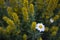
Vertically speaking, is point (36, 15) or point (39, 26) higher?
point (36, 15)

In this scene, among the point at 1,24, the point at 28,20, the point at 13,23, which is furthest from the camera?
the point at 1,24

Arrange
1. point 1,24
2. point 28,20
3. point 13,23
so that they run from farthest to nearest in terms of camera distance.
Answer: point 1,24 < point 28,20 < point 13,23

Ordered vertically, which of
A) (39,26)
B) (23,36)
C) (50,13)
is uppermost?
(50,13)

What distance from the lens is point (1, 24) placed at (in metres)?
1.53

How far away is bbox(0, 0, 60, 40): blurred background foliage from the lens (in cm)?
136

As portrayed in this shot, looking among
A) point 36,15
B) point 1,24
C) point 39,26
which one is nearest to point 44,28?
point 39,26

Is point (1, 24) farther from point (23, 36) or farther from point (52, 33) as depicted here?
point (52, 33)

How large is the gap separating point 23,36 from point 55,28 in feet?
0.96

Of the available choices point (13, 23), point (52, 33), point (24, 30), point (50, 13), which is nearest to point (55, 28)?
point (52, 33)

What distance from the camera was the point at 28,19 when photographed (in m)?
1.41

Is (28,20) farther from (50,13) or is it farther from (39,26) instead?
(50,13)

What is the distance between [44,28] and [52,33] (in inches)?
4.0

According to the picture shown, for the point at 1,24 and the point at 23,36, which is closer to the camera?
the point at 23,36

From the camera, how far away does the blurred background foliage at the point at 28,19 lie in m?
1.36
